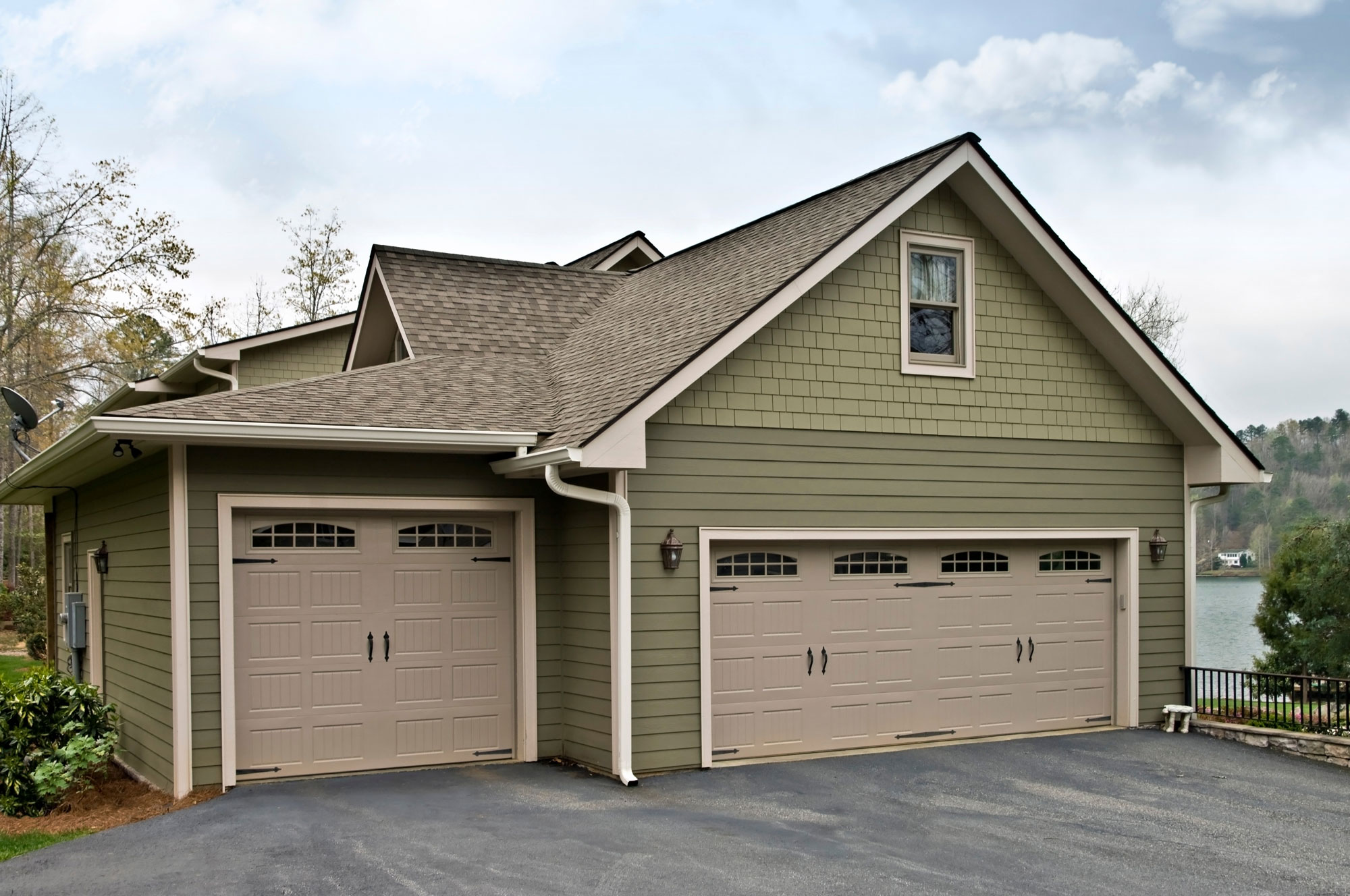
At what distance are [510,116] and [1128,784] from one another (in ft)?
54.7

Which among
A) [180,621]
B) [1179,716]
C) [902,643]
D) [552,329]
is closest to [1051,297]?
[902,643]

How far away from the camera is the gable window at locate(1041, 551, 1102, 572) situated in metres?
11.9

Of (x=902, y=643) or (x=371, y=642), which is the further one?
(x=902, y=643)

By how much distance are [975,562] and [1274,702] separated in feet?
11.3

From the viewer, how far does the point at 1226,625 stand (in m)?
35.1

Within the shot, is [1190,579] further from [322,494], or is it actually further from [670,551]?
[322,494]

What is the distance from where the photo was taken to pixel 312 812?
8453 mm

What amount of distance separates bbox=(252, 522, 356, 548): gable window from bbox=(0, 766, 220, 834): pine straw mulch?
76.5 inches

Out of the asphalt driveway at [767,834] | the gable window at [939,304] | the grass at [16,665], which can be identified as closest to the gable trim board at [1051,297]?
the gable window at [939,304]

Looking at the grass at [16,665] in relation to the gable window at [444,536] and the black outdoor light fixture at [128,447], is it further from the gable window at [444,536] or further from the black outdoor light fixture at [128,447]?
the gable window at [444,536]

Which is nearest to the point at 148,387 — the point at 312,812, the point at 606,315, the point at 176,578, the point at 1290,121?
the point at 606,315

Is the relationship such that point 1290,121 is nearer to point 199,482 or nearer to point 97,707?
point 199,482

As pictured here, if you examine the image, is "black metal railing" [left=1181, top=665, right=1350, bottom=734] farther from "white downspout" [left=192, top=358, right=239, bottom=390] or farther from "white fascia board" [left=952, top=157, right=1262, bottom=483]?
"white downspout" [left=192, top=358, right=239, bottom=390]

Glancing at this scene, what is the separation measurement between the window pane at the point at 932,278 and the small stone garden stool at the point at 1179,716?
458cm
